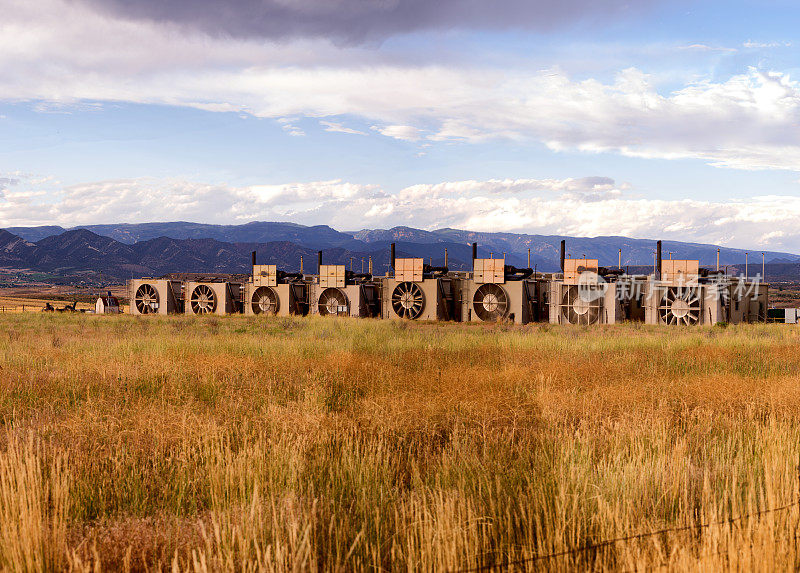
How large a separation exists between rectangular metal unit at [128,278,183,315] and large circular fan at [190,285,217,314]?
223cm

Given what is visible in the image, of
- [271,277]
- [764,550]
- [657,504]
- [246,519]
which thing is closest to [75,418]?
[246,519]

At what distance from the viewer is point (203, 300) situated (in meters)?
55.8

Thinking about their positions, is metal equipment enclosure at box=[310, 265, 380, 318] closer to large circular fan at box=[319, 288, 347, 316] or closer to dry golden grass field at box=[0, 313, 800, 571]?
large circular fan at box=[319, 288, 347, 316]

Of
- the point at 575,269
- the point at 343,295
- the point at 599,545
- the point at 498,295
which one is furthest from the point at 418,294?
the point at 599,545

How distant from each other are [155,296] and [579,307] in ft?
131

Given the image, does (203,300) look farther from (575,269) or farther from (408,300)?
(575,269)

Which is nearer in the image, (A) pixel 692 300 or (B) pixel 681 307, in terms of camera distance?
(A) pixel 692 300

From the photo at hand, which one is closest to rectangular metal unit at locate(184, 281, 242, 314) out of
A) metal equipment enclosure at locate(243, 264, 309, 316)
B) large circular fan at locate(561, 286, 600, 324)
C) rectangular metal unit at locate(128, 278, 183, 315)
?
rectangular metal unit at locate(128, 278, 183, 315)

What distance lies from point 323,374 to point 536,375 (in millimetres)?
4444

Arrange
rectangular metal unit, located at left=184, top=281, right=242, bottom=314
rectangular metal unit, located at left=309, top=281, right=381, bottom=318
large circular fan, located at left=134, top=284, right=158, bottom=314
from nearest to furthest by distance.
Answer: rectangular metal unit, located at left=309, top=281, right=381, bottom=318 → rectangular metal unit, located at left=184, top=281, right=242, bottom=314 → large circular fan, located at left=134, top=284, right=158, bottom=314

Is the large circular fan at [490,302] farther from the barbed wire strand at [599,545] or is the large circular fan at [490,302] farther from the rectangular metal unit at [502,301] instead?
the barbed wire strand at [599,545]

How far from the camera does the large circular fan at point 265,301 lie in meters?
51.9

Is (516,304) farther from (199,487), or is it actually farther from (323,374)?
(199,487)

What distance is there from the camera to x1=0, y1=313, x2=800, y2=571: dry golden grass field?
14.6 feet
